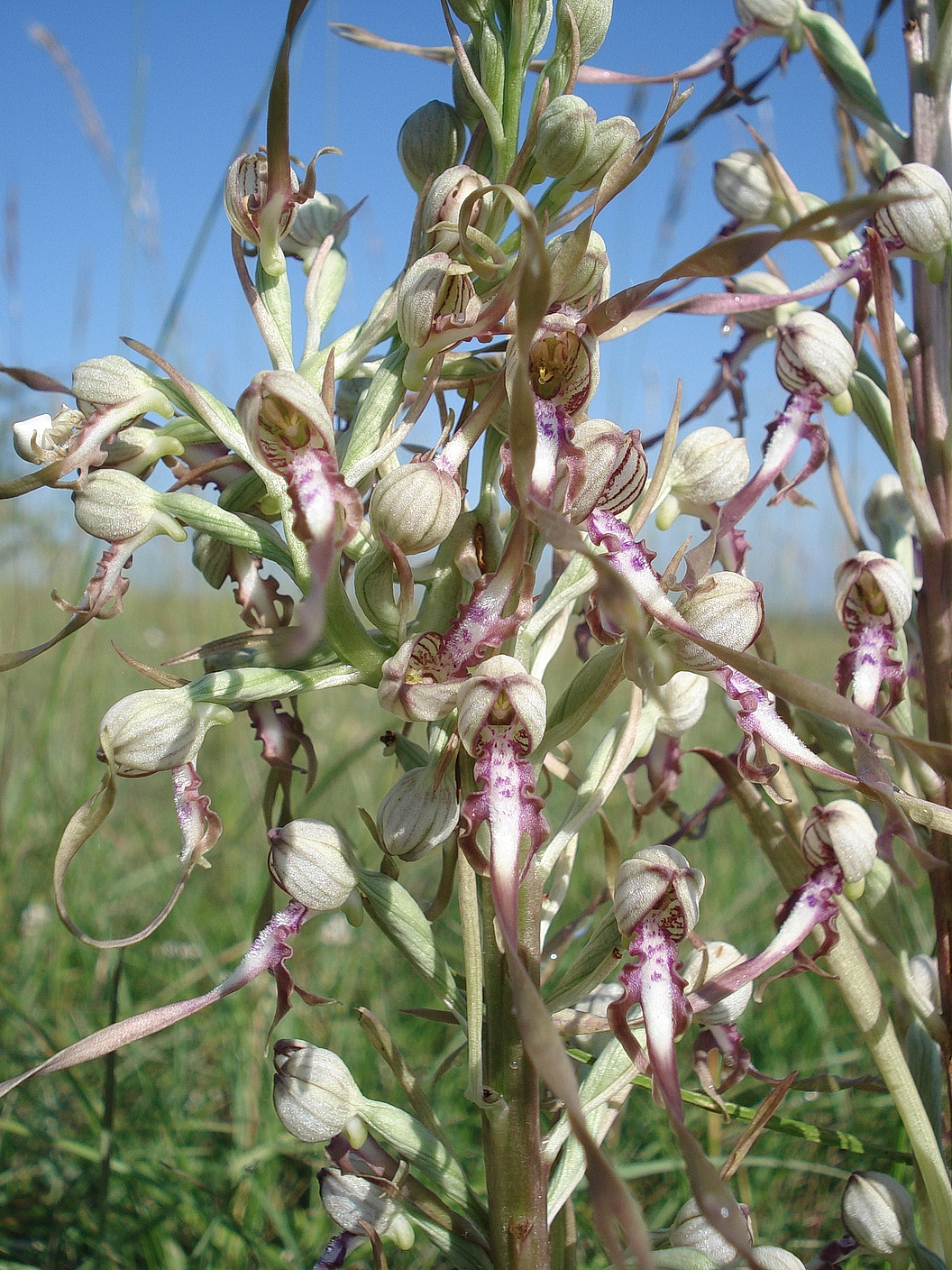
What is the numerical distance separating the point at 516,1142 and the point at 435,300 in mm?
600

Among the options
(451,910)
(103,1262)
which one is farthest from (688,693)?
(451,910)

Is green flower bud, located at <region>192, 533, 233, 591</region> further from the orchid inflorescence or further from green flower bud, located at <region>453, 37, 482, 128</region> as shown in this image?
green flower bud, located at <region>453, 37, 482, 128</region>

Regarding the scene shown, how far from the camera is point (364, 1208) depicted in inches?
31.6

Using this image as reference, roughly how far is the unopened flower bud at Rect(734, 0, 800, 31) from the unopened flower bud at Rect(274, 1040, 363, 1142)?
3.77 ft

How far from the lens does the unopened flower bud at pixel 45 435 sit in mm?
809

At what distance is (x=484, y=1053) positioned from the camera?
31.4 inches

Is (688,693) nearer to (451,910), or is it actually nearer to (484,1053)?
(484,1053)

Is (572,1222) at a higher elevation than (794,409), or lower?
lower

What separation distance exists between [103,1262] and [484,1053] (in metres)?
0.51

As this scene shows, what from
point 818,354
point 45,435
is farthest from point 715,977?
point 45,435

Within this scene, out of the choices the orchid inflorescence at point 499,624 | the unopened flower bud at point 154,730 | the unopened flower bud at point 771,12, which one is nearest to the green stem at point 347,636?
the orchid inflorescence at point 499,624

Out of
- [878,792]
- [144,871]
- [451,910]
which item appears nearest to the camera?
[878,792]

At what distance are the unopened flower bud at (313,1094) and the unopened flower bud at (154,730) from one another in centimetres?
26

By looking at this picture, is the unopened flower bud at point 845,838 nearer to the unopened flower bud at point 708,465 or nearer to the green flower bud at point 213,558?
the unopened flower bud at point 708,465
